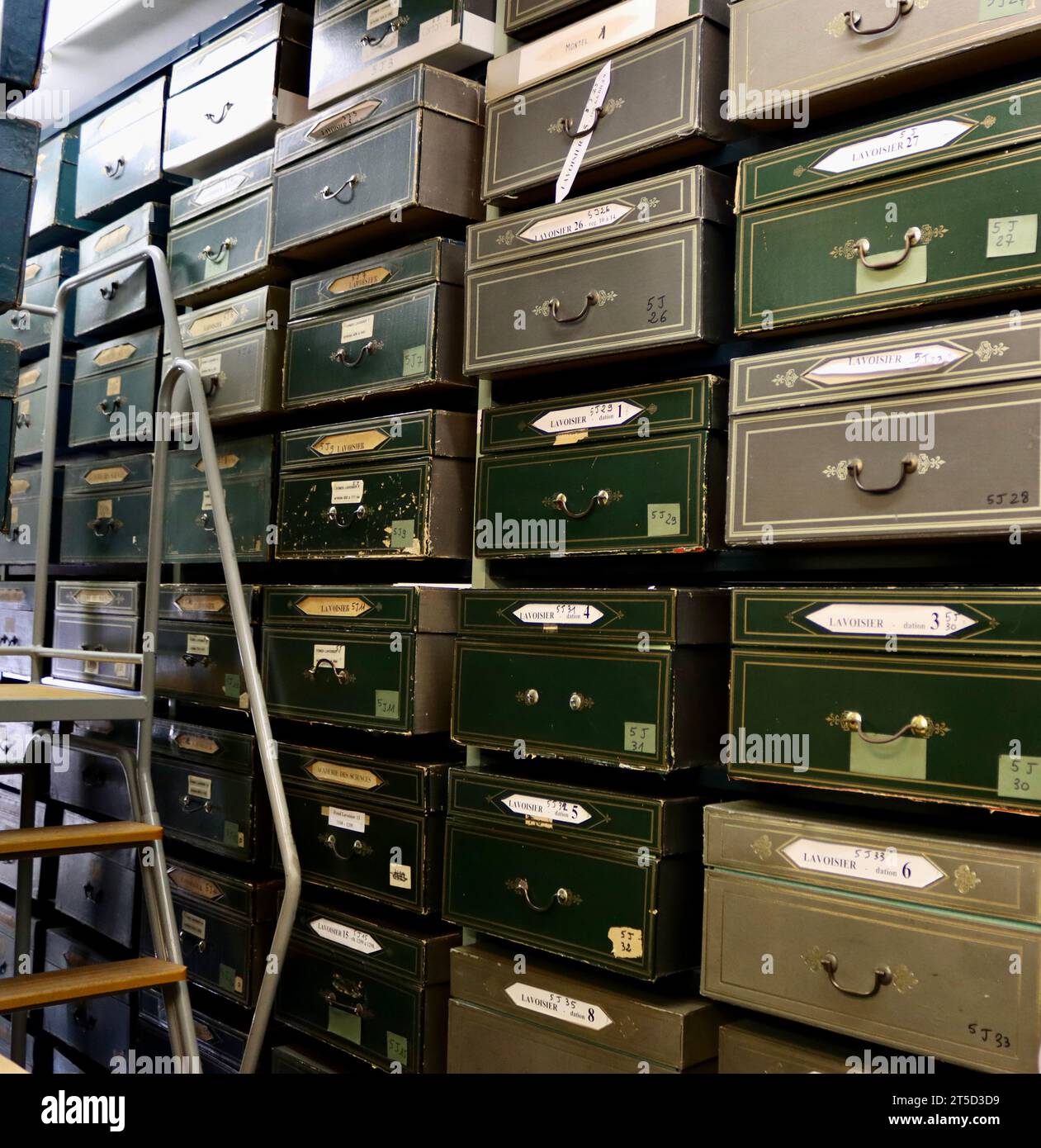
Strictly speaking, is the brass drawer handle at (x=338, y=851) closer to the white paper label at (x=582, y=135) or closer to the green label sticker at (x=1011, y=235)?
the white paper label at (x=582, y=135)

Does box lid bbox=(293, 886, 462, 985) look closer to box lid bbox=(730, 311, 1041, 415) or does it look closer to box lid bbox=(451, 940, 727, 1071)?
box lid bbox=(451, 940, 727, 1071)

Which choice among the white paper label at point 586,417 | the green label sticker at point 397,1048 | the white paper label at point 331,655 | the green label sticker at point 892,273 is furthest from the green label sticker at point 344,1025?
the green label sticker at point 892,273

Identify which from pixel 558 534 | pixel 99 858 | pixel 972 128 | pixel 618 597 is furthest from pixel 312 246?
pixel 99 858

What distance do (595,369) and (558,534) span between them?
312mm

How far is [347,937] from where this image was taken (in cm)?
201

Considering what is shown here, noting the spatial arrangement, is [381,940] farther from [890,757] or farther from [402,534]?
[890,757]

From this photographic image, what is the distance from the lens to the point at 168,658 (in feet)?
8.15

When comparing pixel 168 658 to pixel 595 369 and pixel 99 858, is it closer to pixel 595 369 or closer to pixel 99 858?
pixel 99 858

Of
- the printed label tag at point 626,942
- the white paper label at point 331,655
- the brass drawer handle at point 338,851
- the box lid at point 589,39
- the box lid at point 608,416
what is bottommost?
the printed label tag at point 626,942

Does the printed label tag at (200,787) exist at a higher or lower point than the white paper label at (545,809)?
lower

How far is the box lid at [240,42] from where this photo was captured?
2.32 meters

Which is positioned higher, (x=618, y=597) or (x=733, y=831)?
(x=618, y=597)

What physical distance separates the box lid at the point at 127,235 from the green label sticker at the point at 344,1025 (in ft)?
5.66

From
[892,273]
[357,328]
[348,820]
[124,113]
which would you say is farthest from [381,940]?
[124,113]
